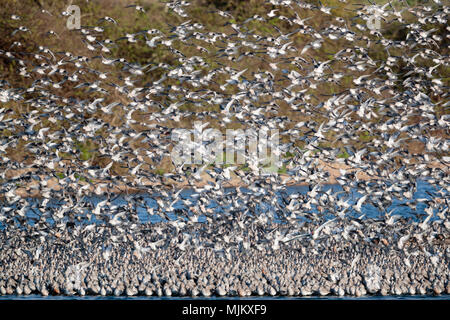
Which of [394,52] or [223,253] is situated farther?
[394,52]

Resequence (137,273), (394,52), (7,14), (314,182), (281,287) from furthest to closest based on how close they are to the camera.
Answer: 1. (394,52)
2. (7,14)
3. (314,182)
4. (137,273)
5. (281,287)

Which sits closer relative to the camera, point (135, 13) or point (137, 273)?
point (137, 273)

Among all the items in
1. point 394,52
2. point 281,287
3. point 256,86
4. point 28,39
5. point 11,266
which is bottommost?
point 394,52

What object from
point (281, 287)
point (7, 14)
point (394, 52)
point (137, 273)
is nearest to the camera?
point (281, 287)

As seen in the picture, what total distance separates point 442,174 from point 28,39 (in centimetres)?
2330

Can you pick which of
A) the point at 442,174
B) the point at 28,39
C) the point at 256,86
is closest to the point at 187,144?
the point at 256,86

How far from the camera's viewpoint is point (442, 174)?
1842 centimetres

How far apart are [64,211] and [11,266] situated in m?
1.74

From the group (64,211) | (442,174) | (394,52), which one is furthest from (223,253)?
(394,52)

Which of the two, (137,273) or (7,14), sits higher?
(137,273)

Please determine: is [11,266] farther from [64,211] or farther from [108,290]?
[108,290]

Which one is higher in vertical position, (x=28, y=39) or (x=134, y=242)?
(x=134, y=242)

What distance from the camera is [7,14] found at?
36000 mm

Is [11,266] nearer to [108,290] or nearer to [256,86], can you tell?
[108,290]
